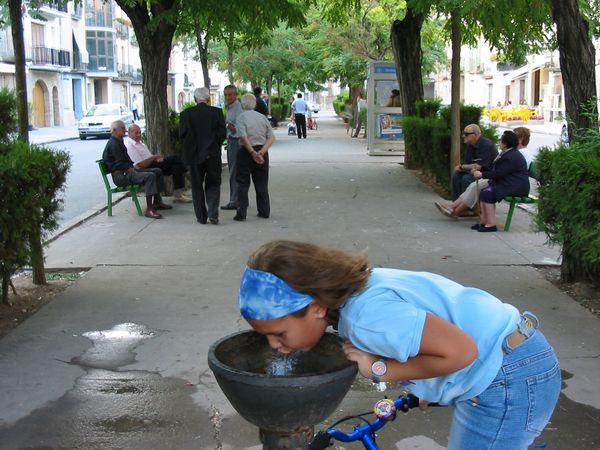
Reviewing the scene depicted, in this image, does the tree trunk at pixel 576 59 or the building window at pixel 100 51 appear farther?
the building window at pixel 100 51

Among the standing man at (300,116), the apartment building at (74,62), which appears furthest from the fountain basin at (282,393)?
the apartment building at (74,62)

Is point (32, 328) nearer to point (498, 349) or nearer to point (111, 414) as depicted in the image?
point (111, 414)

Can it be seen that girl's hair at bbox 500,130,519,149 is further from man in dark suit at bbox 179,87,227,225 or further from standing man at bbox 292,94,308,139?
standing man at bbox 292,94,308,139

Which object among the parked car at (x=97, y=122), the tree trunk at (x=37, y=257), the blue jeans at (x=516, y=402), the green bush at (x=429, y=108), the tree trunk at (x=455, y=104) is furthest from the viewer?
Result: the parked car at (x=97, y=122)

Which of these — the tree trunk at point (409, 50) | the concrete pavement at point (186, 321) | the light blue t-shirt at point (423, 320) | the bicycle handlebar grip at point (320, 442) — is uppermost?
the tree trunk at point (409, 50)

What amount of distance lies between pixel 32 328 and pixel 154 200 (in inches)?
222

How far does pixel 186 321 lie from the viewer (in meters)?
5.59

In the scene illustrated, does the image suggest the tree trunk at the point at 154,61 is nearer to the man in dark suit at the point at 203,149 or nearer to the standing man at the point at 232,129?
the standing man at the point at 232,129

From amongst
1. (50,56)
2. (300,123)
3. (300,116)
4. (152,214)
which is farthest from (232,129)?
(50,56)

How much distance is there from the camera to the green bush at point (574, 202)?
529 cm

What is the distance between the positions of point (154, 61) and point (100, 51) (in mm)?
57981

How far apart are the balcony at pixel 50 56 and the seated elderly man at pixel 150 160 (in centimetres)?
4451

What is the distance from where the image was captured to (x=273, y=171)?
16.3 metres

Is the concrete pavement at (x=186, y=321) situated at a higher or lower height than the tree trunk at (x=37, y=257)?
lower
